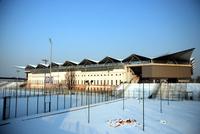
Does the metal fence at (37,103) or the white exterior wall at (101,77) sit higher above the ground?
the white exterior wall at (101,77)

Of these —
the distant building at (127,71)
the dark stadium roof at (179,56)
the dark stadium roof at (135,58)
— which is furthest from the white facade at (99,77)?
the dark stadium roof at (179,56)

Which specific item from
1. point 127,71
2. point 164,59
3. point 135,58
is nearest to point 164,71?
point 164,59

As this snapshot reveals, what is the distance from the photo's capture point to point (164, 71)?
210ft

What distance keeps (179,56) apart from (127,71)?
52.5ft

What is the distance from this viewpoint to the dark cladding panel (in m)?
62.6

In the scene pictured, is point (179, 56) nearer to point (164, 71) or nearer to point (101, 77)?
point (164, 71)

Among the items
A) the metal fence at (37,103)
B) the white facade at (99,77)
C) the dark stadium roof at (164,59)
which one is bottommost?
the metal fence at (37,103)

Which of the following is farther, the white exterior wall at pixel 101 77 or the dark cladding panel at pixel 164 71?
the white exterior wall at pixel 101 77

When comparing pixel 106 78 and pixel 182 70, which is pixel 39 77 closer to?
pixel 106 78

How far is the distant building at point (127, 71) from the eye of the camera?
63938 millimetres

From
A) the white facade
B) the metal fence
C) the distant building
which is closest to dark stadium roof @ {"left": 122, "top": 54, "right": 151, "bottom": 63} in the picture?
the distant building

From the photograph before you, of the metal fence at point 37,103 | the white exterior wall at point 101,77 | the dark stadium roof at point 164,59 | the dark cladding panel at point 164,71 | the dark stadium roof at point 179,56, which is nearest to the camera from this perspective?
the metal fence at point 37,103

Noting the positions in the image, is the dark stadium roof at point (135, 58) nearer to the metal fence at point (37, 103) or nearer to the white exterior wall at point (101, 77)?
the white exterior wall at point (101, 77)

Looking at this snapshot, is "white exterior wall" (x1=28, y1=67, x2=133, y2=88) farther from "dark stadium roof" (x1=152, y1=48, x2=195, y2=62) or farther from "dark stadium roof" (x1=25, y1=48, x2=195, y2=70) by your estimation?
"dark stadium roof" (x1=152, y1=48, x2=195, y2=62)
